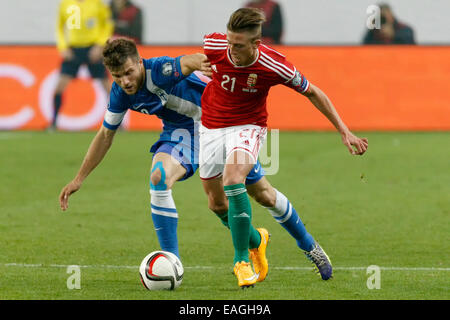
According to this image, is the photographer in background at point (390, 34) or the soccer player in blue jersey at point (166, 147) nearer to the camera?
the soccer player in blue jersey at point (166, 147)

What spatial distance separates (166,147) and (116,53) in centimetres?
85

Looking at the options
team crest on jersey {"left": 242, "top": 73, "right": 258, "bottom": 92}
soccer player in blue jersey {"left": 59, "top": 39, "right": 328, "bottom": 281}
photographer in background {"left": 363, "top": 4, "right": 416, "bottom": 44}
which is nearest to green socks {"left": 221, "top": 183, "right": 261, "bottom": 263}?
soccer player in blue jersey {"left": 59, "top": 39, "right": 328, "bottom": 281}

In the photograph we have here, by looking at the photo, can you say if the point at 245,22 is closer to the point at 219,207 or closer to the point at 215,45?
the point at 215,45

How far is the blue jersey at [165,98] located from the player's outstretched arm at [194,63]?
0.03m

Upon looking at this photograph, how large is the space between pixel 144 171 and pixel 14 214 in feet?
11.8

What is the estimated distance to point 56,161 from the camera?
43.5 feet

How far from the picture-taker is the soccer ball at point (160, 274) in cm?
576

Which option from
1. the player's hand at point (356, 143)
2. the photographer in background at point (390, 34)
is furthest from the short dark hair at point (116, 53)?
the photographer in background at point (390, 34)

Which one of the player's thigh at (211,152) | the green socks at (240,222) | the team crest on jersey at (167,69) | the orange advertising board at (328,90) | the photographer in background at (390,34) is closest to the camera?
the green socks at (240,222)

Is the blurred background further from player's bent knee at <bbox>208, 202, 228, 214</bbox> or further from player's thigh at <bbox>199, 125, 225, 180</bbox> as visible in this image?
player's thigh at <bbox>199, 125, 225, 180</bbox>

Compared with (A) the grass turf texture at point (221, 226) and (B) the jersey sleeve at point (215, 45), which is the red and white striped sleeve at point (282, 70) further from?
(A) the grass turf texture at point (221, 226)

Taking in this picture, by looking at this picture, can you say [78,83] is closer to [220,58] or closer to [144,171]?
[144,171]

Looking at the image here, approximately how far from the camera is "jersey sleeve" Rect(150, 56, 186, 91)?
6.41m

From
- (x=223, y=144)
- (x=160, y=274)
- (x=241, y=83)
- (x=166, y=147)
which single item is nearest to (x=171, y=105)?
(x=166, y=147)
